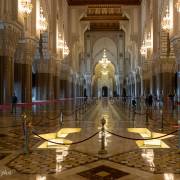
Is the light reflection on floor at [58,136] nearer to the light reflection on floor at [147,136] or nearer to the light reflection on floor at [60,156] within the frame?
the light reflection on floor at [60,156]

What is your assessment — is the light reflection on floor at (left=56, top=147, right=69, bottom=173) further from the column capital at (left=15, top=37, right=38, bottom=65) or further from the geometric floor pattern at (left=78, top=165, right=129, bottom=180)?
the column capital at (left=15, top=37, right=38, bottom=65)

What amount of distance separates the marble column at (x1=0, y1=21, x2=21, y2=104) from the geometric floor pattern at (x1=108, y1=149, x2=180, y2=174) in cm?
700

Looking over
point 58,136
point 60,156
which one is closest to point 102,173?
point 60,156

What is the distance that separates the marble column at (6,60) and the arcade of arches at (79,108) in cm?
4

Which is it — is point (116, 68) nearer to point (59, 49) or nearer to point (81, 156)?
point (59, 49)

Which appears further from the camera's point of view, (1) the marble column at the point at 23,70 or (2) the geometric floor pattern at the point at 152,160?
(1) the marble column at the point at 23,70

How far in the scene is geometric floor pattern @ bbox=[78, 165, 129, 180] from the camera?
364cm

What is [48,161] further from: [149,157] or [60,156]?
[149,157]

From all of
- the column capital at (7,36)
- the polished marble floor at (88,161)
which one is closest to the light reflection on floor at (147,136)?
the polished marble floor at (88,161)

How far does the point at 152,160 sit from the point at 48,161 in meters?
1.53

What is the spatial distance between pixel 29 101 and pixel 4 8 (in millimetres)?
4975

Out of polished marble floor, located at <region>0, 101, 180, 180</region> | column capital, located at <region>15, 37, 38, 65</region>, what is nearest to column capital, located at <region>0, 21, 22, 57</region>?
column capital, located at <region>15, 37, 38, 65</region>

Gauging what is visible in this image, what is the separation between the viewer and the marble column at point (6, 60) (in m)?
10.9

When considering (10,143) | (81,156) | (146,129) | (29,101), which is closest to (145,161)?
(81,156)
